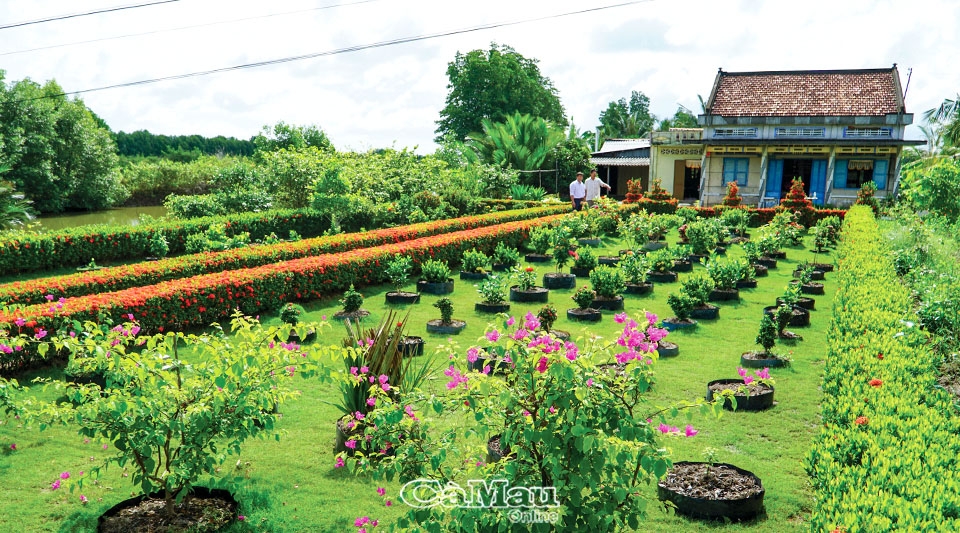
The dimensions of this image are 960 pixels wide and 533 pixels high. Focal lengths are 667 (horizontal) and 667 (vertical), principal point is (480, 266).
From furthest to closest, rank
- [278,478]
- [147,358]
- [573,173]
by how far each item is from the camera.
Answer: [573,173]
[278,478]
[147,358]

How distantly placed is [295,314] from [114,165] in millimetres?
34902

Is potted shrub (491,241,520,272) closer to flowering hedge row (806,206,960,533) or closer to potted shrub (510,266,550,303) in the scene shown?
potted shrub (510,266,550,303)

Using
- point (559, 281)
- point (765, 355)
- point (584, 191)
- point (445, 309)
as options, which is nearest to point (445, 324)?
point (445, 309)

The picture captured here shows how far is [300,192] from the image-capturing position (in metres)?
21.7

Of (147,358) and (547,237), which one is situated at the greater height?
(147,358)

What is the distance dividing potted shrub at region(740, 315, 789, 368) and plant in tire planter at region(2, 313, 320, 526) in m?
5.32

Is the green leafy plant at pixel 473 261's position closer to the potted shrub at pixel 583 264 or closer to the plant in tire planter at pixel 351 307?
the potted shrub at pixel 583 264

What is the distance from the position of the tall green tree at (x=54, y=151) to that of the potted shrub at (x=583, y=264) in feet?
88.7

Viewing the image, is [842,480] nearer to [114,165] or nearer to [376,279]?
[376,279]

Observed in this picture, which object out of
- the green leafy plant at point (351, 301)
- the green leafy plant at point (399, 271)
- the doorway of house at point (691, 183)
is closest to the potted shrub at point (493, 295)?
the green leafy plant at point (399, 271)

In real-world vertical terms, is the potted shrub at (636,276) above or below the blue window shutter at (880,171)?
below

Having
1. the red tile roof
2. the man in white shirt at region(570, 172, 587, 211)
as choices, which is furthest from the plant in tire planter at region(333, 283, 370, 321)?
the red tile roof

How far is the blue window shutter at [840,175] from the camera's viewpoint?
89.2 ft

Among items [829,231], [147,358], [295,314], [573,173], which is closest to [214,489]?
[147,358]
